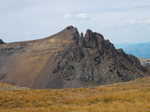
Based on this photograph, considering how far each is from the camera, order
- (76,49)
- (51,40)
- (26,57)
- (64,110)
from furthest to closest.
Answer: (51,40) < (26,57) < (76,49) < (64,110)

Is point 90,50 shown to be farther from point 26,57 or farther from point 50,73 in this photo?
point 26,57

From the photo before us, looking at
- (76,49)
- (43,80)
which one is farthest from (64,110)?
(76,49)

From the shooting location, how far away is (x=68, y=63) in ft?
360

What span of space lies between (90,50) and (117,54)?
12.1 metres

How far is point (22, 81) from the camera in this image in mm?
109250

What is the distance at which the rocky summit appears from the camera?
104125mm

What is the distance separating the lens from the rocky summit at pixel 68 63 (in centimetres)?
10412

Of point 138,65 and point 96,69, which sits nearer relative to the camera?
point 96,69

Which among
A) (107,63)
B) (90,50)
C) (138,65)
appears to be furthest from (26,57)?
(138,65)

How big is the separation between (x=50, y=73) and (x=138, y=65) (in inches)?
1496

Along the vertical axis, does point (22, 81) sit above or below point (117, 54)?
below

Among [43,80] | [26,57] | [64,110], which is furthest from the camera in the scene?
[26,57]

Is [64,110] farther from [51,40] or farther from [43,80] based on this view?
[51,40]

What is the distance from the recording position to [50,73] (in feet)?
355
